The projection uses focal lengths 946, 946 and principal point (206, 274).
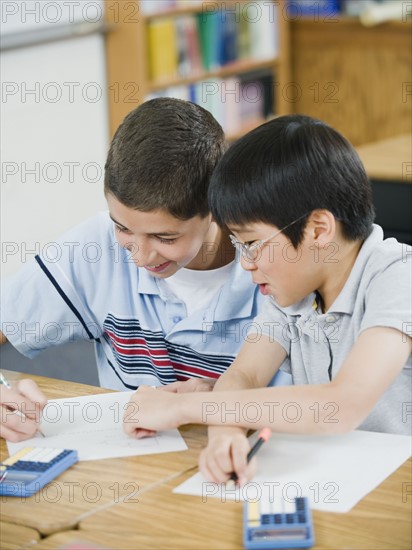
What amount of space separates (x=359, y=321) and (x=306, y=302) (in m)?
0.11

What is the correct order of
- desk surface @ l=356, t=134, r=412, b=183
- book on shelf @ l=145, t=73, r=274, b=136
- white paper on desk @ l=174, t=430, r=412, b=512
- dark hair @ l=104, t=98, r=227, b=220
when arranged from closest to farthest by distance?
white paper on desk @ l=174, t=430, r=412, b=512 → dark hair @ l=104, t=98, r=227, b=220 → desk surface @ l=356, t=134, r=412, b=183 → book on shelf @ l=145, t=73, r=274, b=136

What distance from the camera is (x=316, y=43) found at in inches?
201

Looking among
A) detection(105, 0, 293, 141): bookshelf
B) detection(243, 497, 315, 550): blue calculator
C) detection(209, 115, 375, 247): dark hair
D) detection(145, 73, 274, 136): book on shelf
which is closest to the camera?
detection(243, 497, 315, 550): blue calculator

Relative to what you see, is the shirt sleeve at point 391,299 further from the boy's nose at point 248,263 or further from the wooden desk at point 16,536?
the wooden desk at point 16,536

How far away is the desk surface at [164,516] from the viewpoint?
1.07 meters

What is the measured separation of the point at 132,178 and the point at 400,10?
3.64 metres

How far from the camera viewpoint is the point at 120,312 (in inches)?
69.3

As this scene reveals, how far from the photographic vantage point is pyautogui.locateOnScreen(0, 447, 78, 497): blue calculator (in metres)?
1.20

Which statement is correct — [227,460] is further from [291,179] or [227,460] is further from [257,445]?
[291,179]

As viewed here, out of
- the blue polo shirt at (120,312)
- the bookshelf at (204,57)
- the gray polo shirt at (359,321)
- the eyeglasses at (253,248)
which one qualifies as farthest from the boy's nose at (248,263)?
the bookshelf at (204,57)

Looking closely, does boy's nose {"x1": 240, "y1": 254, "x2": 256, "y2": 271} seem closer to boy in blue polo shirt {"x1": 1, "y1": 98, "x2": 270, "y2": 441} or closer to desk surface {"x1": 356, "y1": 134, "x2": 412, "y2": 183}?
boy in blue polo shirt {"x1": 1, "y1": 98, "x2": 270, "y2": 441}

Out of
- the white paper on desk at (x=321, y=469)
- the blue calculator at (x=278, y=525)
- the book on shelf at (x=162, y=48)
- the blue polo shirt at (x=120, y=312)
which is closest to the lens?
the blue calculator at (x=278, y=525)

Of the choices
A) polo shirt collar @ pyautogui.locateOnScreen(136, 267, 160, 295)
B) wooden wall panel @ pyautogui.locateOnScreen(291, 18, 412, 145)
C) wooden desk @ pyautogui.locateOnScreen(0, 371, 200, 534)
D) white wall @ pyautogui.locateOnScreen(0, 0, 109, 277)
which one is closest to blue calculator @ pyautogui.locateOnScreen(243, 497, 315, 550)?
wooden desk @ pyautogui.locateOnScreen(0, 371, 200, 534)

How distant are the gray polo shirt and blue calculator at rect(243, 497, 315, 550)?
1.08 feet
